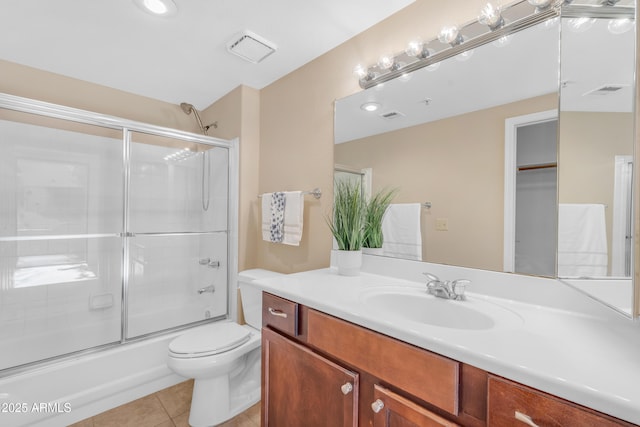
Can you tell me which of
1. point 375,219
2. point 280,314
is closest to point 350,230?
point 375,219

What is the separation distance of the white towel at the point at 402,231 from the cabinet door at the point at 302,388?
2.15 feet

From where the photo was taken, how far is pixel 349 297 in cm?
110

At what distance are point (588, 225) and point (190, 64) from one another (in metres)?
2.34

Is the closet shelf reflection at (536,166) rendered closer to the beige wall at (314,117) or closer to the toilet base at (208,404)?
the beige wall at (314,117)

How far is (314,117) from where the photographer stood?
1.89 m

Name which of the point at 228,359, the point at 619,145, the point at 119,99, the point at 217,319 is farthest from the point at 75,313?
the point at 619,145

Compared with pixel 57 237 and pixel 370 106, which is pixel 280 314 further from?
pixel 57 237

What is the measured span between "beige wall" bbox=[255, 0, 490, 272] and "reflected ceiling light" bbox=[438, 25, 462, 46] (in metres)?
0.08

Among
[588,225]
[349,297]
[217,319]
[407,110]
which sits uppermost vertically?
[407,110]

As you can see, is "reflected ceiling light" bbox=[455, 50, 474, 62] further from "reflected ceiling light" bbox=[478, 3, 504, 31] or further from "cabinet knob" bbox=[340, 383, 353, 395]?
"cabinet knob" bbox=[340, 383, 353, 395]

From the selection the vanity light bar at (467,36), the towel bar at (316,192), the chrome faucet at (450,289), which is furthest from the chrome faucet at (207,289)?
the vanity light bar at (467,36)

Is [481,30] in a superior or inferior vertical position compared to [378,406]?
superior

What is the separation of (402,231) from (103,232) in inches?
92.9

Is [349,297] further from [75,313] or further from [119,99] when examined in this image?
[119,99]
